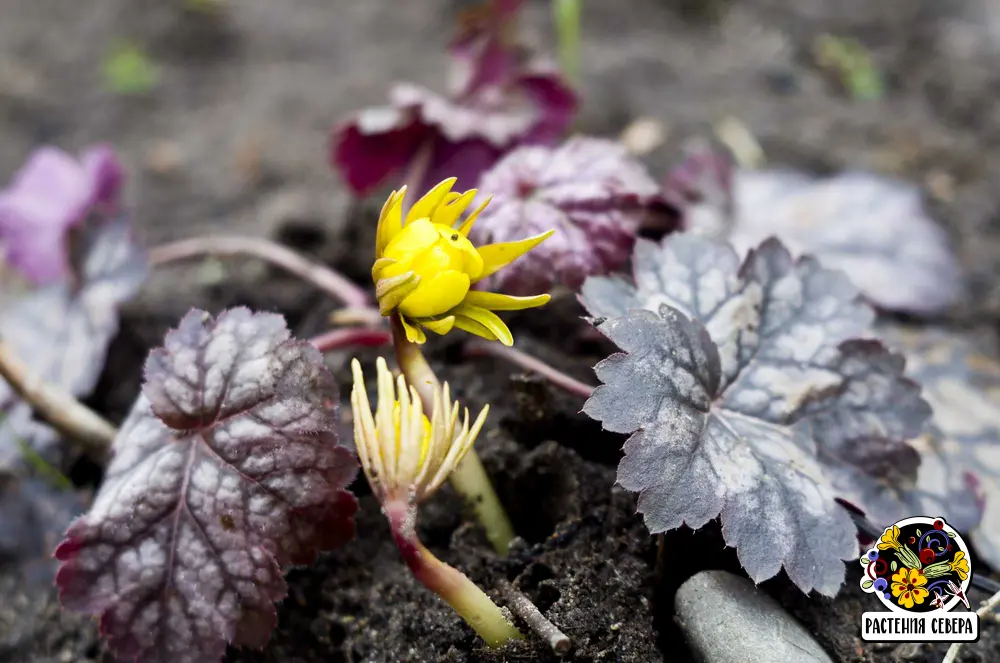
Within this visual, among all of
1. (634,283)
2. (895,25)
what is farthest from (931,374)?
(895,25)

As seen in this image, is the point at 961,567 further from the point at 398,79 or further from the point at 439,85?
the point at 398,79

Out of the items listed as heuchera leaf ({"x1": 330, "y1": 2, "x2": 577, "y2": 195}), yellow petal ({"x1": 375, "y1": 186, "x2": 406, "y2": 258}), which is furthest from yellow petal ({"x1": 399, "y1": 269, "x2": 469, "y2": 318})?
heuchera leaf ({"x1": 330, "y1": 2, "x2": 577, "y2": 195})

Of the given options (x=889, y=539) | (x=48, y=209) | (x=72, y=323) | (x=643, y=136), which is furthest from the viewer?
(x=643, y=136)

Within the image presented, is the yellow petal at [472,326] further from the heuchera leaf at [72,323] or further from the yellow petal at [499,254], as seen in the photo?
the heuchera leaf at [72,323]

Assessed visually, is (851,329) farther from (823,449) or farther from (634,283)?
(634,283)

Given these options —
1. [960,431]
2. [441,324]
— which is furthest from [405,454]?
[960,431]
